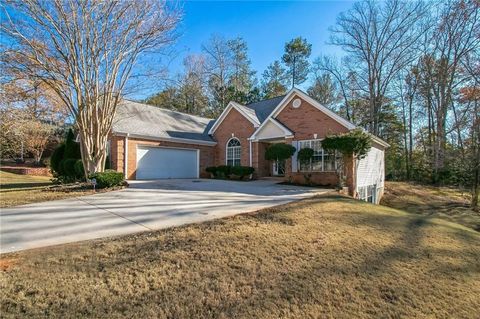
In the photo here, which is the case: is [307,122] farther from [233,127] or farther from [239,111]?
[233,127]

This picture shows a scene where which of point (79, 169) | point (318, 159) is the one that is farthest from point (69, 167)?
point (318, 159)

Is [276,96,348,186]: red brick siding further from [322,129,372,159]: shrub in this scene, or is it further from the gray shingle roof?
the gray shingle roof

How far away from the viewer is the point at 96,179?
39.1 feet

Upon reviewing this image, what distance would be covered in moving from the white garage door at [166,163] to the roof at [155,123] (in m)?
1.05

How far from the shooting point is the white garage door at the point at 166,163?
1752 centimetres

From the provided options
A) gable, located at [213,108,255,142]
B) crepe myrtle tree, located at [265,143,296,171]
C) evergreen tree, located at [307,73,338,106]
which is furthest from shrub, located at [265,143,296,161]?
evergreen tree, located at [307,73,338,106]

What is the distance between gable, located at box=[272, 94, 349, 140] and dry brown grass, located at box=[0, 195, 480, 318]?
10024 millimetres

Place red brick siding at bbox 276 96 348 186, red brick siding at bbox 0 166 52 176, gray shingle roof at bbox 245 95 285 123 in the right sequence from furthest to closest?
red brick siding at bbox 0 166 52 176 < gray shingle roof at bbox 245 95 285 123 < red brick siding at bbox 276 96 348 186

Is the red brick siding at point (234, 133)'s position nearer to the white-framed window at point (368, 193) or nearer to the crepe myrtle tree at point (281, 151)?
the crepe myrtle tree at point (281, 151)

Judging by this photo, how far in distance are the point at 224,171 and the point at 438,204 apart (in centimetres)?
1406

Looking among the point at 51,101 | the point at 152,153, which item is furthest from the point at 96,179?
the point at 51,101

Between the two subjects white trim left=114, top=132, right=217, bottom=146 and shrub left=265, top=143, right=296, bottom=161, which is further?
white trim left=114, top=132, right=217, bottom=146

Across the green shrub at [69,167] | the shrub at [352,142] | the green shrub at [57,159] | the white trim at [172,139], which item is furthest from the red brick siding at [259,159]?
the green shrub at [57,159]

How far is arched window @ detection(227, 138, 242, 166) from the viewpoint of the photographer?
66.4ft
